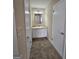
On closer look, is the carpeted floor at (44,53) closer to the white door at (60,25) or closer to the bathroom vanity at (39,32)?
the white door at (60,25)

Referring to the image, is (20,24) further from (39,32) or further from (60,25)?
(39,32)

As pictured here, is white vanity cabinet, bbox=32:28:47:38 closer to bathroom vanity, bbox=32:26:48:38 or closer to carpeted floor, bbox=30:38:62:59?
bathroom vanity, bbox=32:26:48:38

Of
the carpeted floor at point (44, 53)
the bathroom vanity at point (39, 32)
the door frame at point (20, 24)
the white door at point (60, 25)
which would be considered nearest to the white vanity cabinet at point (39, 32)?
the bathroom vanity at point (39, 32)

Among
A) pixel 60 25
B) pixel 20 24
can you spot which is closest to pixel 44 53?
pixel 60 25

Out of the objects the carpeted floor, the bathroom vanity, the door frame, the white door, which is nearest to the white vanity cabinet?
the bathroom vanity

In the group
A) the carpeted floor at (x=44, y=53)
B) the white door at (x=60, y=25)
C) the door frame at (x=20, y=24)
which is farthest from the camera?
the carpeted floor at (x=44, y=53)

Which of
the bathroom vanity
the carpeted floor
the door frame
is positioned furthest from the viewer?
the bathroom vanity

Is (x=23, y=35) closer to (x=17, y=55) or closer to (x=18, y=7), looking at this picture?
(x=17, y=55)

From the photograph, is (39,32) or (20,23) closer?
(20,23)
